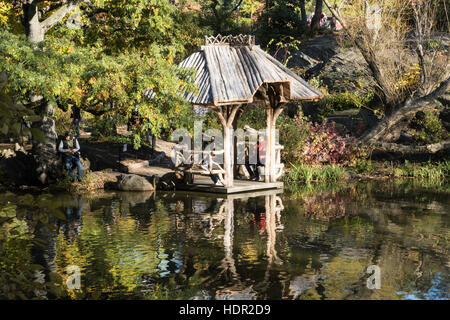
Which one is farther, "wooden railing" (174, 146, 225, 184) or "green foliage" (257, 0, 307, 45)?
"green foliage" (257, 0, 307, 45)

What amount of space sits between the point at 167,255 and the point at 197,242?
1231 millimetres

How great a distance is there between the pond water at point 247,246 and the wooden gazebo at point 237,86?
2.06 meters

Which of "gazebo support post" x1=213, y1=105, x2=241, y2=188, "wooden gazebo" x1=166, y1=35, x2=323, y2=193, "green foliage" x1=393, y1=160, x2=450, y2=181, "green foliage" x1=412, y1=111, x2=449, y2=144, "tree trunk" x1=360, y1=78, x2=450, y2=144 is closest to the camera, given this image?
"wooden gazebo" x1=166, y1=35, x2=323, y2=193

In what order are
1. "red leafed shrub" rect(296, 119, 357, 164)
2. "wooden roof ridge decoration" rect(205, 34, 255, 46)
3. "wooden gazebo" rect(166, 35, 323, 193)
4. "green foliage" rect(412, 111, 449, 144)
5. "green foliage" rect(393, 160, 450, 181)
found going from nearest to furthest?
"wooden gazebo" rect(166, 35, 323, 193) < "wooden roof ridge decoration" rect(205, 34, 255, 46) < "green foliage" rect(393, 160, 450, 181) < "red leafed shrub" rect(296, 119, 357, 164) < "green foliage" rect(412, 111, 449, 144)

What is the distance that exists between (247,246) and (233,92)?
7.19m

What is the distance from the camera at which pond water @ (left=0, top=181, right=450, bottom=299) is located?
9.23 metres

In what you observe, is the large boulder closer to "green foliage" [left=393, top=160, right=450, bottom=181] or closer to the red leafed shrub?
the red leafed shrub

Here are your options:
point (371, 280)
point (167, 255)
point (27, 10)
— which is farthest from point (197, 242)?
point (27, 10)

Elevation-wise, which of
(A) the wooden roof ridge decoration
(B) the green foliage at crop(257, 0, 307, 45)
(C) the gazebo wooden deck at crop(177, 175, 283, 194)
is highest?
(B) the green foliage at crop(257, 0, 307, 45)

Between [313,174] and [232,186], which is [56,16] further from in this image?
[313,174]

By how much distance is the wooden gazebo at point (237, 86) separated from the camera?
59.7 ft

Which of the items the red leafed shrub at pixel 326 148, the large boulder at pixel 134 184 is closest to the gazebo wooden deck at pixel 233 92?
the large boulder at pixel 134 184

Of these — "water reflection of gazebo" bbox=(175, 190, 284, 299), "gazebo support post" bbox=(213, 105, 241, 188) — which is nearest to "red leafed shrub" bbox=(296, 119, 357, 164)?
"water reflection of gazebo" bbox=(175, 190, 284, 299)
